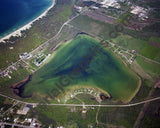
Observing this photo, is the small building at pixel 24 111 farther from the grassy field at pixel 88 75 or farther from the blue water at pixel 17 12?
the blue water at pixel 17 12

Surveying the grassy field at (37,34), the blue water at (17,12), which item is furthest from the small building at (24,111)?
the blue water at (17,12)

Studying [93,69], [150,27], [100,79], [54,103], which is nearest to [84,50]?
[93,69]

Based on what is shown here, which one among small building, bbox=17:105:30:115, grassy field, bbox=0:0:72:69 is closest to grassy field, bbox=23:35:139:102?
small building, bbox=17:105:30:115

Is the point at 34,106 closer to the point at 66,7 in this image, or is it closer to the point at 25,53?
the point at 25,53

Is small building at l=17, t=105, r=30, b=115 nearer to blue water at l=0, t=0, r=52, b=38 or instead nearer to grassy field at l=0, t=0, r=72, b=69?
grassy field at l=0, t=0, r=72, b=69

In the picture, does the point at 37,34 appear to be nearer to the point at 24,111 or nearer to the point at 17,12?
the point at 17,12

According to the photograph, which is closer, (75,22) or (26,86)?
(26,86)
